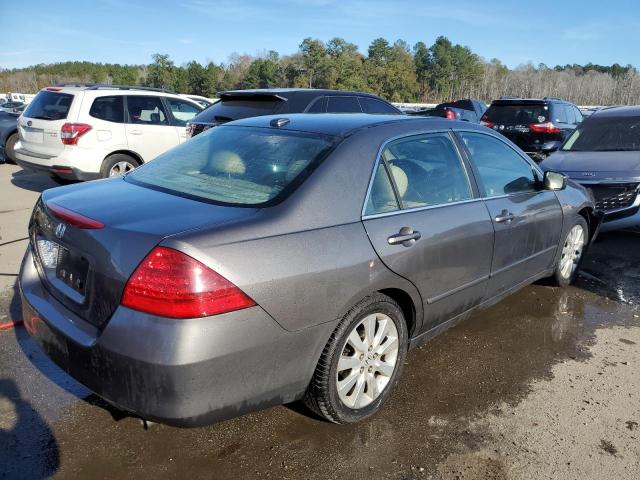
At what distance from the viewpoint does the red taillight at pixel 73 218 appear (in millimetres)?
2344

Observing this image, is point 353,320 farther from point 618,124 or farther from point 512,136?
point 512,136

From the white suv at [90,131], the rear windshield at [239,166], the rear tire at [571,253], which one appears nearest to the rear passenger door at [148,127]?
the white suv at [90,131]

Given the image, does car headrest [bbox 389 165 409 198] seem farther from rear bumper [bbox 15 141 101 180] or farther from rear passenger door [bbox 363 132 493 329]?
rear bumper [bbox 15 141 101 180]

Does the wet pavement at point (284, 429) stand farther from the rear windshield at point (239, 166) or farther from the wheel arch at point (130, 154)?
the wheel arch at point (130, 154)

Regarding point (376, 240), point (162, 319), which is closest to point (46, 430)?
point (162, 319)

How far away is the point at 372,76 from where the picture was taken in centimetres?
8838

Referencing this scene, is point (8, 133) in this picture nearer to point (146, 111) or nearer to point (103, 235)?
point (146, 111)

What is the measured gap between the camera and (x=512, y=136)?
39.5 ft

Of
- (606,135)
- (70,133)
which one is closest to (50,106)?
(70,133)

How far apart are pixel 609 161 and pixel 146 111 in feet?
22.2

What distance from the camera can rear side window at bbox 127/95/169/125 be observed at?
331 inches

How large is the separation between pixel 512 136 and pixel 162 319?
37.5 ft

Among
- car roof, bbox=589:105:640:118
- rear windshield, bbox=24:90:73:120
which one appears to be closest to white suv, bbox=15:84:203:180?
rear windshield, bbox=24:90:73:120

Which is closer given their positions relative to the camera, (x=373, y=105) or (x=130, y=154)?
(x=373, y=105)
